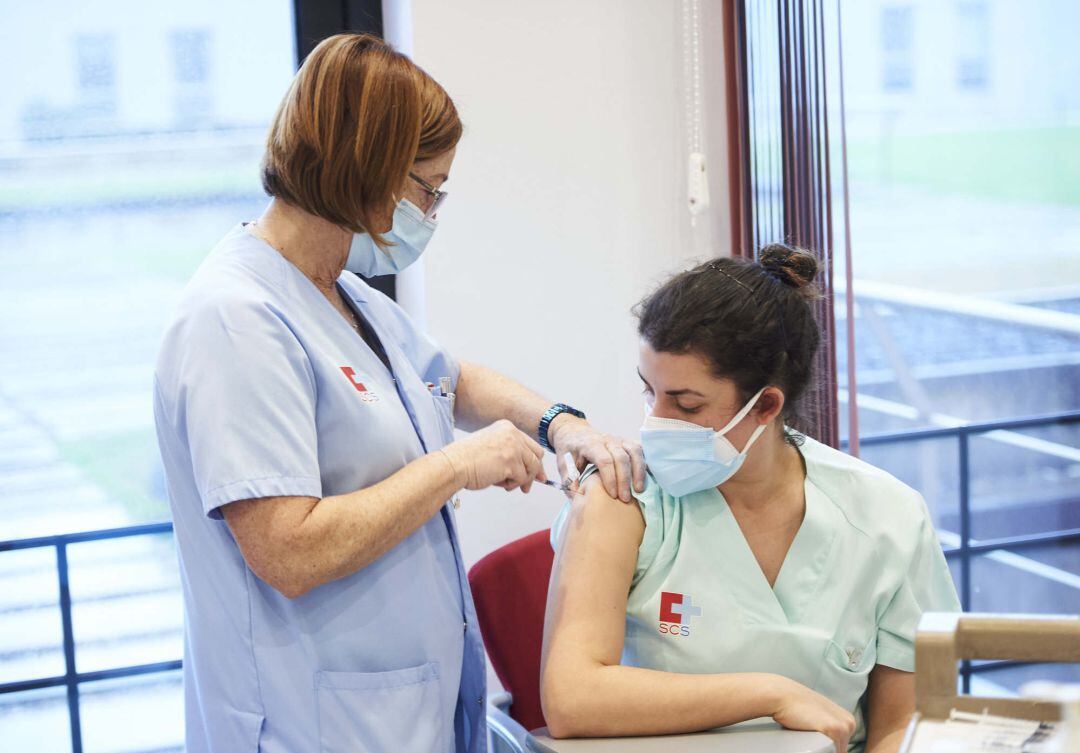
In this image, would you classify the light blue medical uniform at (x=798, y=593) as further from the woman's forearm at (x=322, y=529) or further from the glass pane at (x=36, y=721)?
the glass pane at (x=36, y=721)

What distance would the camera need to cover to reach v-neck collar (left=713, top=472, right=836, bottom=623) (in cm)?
168

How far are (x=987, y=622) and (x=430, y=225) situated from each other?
957mm

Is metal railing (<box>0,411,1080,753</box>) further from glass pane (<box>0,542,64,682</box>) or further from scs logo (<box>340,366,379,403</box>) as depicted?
scs logo (<box>340,366,379,403</box>)

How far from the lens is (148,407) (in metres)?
2.60

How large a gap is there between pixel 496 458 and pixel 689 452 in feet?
1.10

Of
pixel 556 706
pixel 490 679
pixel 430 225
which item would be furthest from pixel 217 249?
pixel 490 679

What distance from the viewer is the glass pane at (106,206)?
7.97 feet

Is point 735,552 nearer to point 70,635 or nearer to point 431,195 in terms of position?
point 431,195

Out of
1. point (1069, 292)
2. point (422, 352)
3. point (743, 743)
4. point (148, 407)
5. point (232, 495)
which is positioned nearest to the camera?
point (232, 495)

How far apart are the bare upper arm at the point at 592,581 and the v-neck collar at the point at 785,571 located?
0.47 feet

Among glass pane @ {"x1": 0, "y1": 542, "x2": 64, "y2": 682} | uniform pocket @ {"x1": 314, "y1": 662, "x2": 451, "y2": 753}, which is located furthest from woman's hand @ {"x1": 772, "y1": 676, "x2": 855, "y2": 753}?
glass pane @ {"x1": 0, "y1": 542, "x2": 64, "y2": 682}

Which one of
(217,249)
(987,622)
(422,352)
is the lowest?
(987,622)

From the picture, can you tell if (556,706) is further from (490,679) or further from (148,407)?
(148,407)

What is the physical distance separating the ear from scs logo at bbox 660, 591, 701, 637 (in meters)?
0.29
